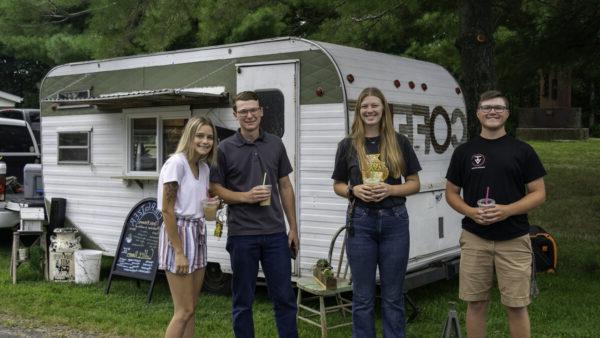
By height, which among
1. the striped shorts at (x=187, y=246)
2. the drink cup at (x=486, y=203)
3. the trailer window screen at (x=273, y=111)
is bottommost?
the striped shorts at (x=187, y=246)

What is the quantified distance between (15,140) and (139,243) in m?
4.78

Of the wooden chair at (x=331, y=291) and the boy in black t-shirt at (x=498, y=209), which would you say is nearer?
the boy in black t-shirt at (x=498, y=209)

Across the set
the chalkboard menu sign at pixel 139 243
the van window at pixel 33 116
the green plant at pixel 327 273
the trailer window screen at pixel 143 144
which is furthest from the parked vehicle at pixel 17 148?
the green plant at pixel 327 273

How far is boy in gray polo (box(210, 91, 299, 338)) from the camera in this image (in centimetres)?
421

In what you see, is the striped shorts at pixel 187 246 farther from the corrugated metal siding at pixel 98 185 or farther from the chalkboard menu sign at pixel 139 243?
the corrugated metal siding at pixel 98 185

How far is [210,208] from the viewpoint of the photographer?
4.09 meters

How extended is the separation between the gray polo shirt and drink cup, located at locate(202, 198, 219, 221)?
0.54 feet

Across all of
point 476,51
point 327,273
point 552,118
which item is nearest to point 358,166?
point 327,273

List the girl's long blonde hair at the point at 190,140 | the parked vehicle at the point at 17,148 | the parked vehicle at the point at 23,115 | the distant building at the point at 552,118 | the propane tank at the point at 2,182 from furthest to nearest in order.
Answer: the distant building at the point at 552,118, the parked vehicle at the point at 23,115, the parked vehicle at the point at 17,148, the propane tank at the point at 2,182, the girl's long blonde hair at the point at 190,140

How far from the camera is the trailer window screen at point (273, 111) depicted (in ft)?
20.3

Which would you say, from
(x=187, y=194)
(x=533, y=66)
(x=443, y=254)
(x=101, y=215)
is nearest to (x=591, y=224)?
(x=533, y=66)

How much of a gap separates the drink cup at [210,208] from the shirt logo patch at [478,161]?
60.8 inches

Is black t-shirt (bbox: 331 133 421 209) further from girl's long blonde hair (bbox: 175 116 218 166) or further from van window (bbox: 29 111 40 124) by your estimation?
van window (bbox: 29 111 40 124)

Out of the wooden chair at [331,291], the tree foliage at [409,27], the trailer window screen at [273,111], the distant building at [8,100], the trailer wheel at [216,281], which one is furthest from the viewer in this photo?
the distant building at [8,100]
